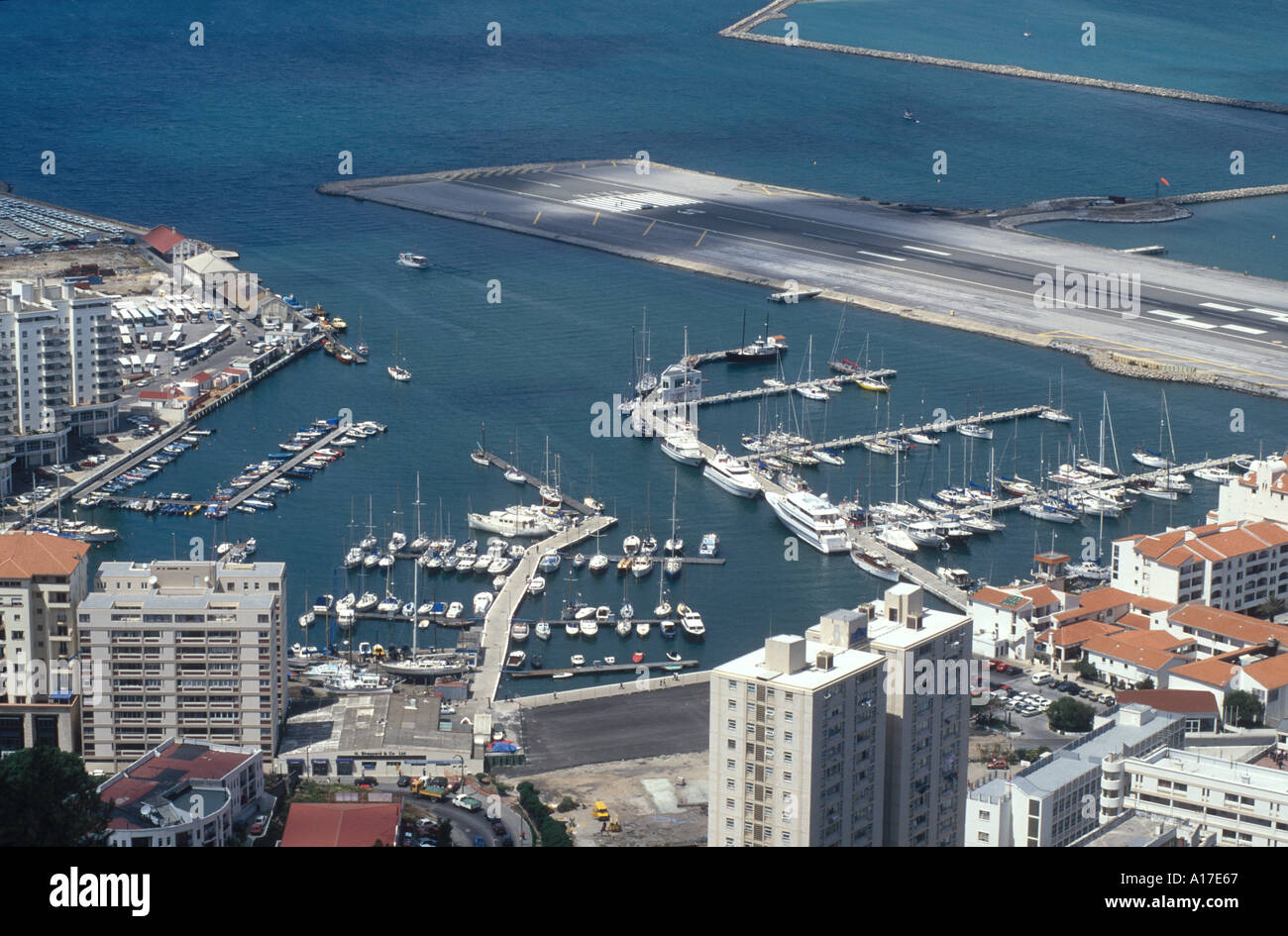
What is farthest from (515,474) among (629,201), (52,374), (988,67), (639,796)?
(988,67)

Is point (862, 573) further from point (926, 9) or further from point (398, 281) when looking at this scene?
point (926, 9)

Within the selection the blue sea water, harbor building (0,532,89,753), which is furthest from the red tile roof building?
the blue sea water

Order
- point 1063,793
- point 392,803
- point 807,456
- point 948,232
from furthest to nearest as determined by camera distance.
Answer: point 948,232, point 807,456, point 392,803, point 1063,793

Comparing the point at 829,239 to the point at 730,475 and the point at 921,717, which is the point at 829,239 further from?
the point at 921,717

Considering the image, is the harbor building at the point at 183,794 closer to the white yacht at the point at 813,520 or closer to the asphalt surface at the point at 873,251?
the white yacht at the point at 813,520

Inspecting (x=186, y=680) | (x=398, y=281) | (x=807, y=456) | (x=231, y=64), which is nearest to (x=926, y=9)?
(x=231, y=64)

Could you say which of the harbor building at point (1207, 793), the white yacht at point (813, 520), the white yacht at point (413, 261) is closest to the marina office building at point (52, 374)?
the white yacht at point (413, 261)

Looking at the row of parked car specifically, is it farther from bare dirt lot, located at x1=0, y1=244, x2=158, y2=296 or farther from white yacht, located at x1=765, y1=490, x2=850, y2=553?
bare dirt lot, located at x1=0, y1=244, x2=158, y2=296
